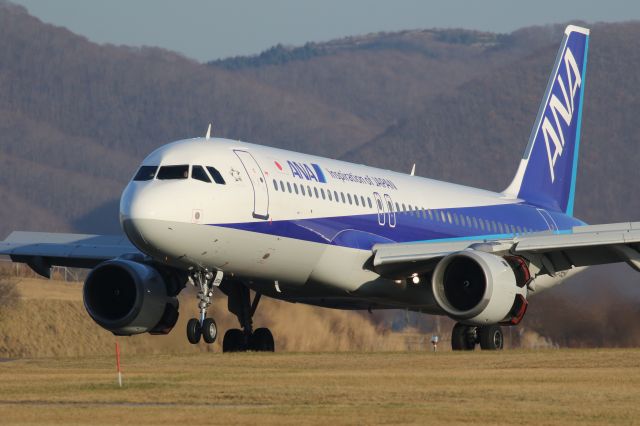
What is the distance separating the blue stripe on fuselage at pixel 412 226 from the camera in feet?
98.3

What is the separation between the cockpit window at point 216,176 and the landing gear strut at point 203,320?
1.88 metres

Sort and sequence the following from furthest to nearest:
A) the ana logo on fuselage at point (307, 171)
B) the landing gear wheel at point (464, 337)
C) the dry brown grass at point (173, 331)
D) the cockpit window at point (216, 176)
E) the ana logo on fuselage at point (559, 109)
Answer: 1. the ana logo on fuselage at point (559, 109)
2. the dry brown grass at point (173, 331)
3. the landing gear wheel at point (464, 337)
4. the ana logo on fuselage at point (307, 171)
5. the cockpit window at point (216, 176)

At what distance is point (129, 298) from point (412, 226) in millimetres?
6493

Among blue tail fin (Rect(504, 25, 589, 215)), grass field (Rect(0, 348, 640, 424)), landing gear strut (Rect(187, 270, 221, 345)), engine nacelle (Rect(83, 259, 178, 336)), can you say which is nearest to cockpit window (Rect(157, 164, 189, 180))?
landing gear strut (Rect(187, 270, 221, 345))

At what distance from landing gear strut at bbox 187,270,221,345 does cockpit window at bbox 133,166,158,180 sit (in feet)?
7.27

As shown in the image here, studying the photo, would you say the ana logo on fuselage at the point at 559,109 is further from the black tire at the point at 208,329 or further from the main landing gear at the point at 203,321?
the black tire at the point at 208,329

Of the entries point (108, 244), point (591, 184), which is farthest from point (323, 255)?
point (591, 184)

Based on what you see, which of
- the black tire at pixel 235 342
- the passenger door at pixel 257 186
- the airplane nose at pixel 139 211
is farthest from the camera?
the black tire at pixel 235 342

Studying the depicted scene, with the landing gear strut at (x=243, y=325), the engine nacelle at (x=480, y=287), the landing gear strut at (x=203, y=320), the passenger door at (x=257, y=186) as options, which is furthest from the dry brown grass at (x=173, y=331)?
the passenger door at (x=257, y=186)

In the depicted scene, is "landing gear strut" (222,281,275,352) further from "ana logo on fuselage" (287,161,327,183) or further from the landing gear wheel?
the landing gear wheel

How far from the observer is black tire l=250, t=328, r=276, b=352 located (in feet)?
108

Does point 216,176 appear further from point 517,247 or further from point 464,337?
point 464,337

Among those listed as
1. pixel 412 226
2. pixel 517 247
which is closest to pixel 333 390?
pixel 517 247

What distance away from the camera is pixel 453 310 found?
102ft
